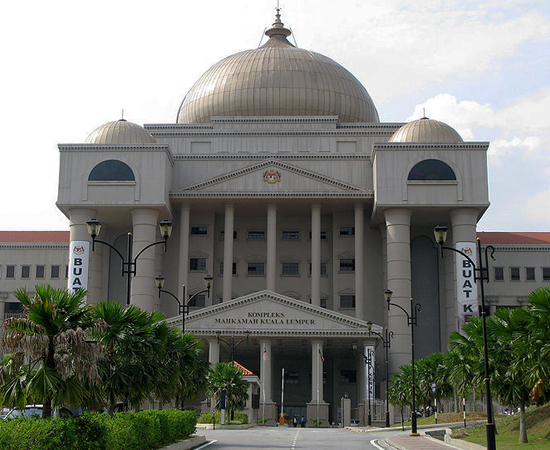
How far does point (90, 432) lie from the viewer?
841 inches

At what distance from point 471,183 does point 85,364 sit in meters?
60.2

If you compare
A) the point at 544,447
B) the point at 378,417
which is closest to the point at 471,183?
the point at 378,417

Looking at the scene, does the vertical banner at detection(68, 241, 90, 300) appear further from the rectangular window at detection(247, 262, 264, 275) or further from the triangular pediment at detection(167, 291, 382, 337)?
the rectangular window at detection(247, 262, 264, 275)

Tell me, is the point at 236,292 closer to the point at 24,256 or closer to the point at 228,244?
the point at 228,244

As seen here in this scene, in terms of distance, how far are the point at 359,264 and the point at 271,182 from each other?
11.8 meters

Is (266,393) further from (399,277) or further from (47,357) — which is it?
(47,357)

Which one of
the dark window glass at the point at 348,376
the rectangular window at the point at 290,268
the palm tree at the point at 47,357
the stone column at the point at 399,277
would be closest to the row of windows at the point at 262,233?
the rectangular window at the point at 290,268

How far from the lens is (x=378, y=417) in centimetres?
6794

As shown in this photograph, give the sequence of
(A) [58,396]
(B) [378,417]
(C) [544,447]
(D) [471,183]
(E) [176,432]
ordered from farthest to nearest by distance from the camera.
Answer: (D) [471,183] < (B) [378,417] < (E) [176,432] < (C) [544,447] < (A) [58,396]

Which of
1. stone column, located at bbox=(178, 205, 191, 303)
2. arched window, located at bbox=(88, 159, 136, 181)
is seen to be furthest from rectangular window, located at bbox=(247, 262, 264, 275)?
arched window, located at bbox=(88, 159, 136, 181)

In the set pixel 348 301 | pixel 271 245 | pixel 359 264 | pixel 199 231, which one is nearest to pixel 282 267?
pixel 271 245

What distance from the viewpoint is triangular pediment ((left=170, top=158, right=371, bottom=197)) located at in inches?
3147

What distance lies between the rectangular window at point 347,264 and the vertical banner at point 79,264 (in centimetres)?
2572

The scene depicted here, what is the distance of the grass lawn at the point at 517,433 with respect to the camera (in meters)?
30.7
